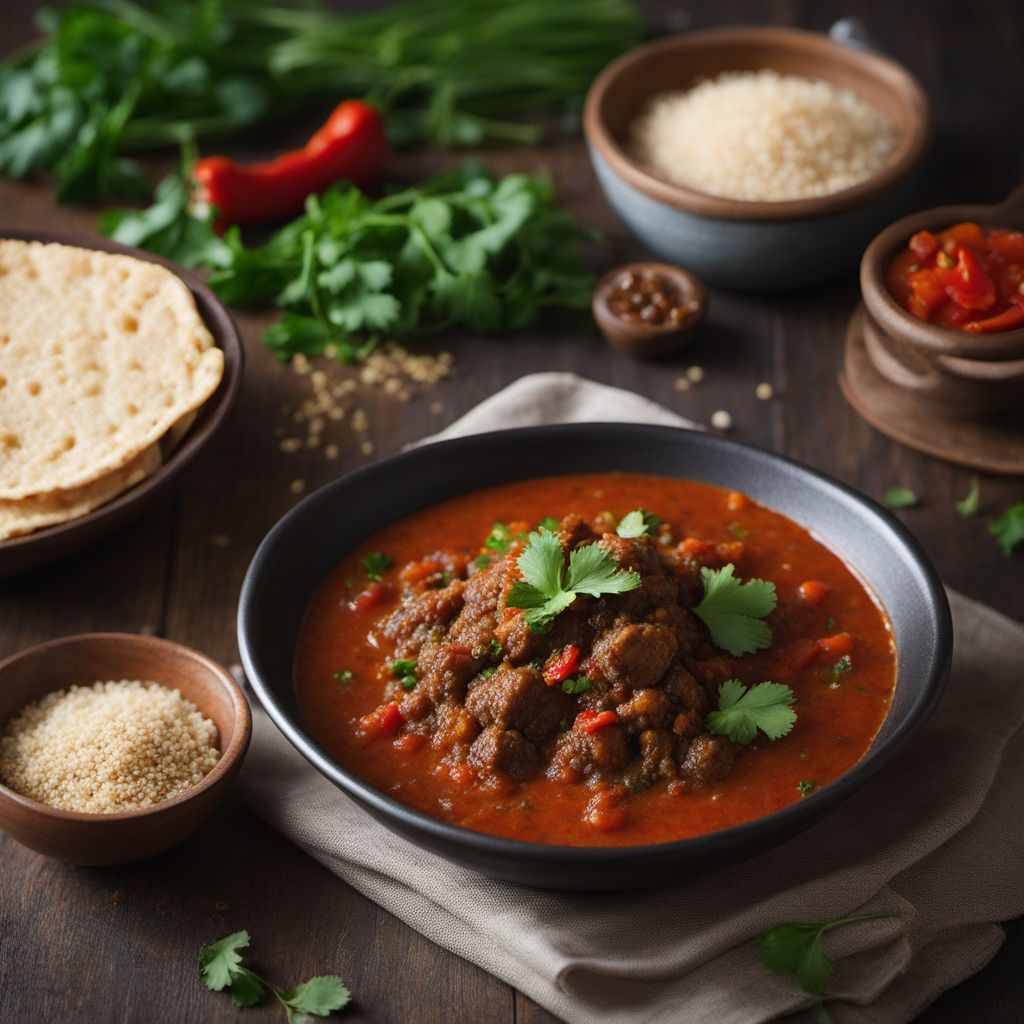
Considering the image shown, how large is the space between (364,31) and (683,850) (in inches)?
223

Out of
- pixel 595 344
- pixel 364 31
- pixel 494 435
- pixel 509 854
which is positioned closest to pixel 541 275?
pixel 595 344

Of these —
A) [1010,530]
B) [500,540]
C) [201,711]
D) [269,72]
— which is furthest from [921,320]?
[269,72]

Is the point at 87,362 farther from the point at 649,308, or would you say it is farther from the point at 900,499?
the point at 900,499

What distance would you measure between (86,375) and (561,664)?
95.8 inches

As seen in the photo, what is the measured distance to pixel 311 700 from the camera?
14.1ft

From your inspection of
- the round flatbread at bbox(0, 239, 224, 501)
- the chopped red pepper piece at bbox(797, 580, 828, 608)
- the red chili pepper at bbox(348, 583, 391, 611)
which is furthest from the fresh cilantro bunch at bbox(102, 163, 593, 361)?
the chopped red pepper piece at bbox(797, 580, 828, 608)

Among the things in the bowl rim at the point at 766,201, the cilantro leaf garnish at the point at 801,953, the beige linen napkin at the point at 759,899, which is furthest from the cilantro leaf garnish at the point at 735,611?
the bowl rim at the point at 766,201

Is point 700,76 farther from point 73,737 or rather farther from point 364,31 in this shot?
point 73,737

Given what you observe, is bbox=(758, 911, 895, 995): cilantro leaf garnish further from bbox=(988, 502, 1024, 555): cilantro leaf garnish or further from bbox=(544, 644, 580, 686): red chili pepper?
bbox=(988, 502, 1024, 555): cilantro leaf garnish

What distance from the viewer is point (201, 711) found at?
444cm

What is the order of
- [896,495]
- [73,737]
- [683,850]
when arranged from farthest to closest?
[896,495], [73,737], [683,850]

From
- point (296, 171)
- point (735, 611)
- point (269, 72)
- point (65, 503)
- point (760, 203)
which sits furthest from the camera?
point (269, 72)

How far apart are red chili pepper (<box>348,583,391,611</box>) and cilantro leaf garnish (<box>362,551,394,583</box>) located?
0.05 metres

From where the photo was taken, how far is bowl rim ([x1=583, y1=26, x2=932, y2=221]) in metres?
6.04
